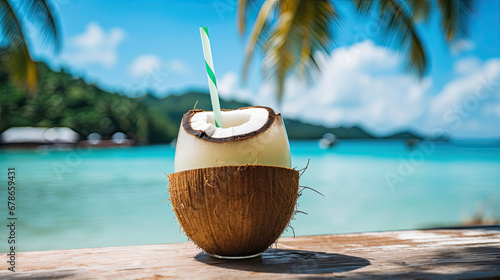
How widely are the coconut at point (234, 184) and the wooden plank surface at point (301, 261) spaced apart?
13cm

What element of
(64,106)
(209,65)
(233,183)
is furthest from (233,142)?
(64,106)

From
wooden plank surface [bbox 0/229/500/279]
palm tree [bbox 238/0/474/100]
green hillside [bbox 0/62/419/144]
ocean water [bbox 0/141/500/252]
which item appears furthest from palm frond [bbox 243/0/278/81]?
green hillside [bbox 0/62/419/144]

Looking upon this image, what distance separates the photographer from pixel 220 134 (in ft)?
5.54

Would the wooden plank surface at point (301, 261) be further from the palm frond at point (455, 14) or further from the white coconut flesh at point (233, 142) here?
the palm frond at point (455, 14)

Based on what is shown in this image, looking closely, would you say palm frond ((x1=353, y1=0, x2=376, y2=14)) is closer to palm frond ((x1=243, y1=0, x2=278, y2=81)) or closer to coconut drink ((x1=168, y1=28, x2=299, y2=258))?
palm frond ((x1=243, y1=0, x2=278, y2=81))

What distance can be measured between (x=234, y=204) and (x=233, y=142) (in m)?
0.23

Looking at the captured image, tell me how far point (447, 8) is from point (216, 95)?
14.8ft

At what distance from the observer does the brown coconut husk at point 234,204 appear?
1.62 meters

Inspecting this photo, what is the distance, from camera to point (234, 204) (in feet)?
5.33

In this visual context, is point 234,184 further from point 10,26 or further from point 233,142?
point 10,26

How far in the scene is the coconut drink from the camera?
5.33 ft

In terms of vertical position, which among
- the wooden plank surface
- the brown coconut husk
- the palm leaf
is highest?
the palm leaf

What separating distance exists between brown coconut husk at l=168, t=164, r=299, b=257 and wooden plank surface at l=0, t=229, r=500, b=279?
102 millimetres

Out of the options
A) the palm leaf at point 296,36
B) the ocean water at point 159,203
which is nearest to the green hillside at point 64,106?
the ocean water at point 159,203
